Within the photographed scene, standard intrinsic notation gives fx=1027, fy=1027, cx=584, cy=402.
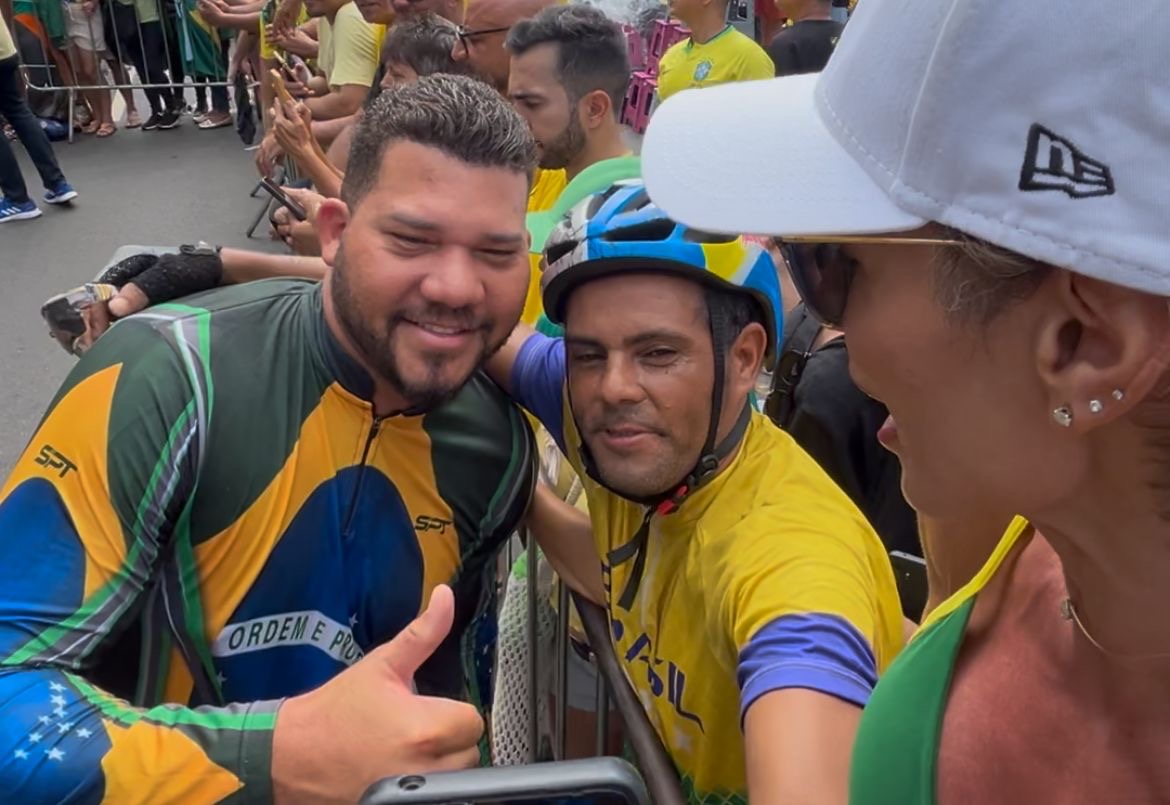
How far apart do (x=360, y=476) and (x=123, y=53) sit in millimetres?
11731

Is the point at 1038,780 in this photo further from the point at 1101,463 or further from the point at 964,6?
the point at 964,6

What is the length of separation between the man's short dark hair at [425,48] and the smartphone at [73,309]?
278 centimetres

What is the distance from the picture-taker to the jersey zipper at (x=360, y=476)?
1.91 m

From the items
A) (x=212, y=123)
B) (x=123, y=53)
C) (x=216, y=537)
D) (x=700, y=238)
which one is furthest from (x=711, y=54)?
(x=123, y=53)

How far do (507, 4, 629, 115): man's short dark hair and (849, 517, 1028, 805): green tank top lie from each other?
3088 mm

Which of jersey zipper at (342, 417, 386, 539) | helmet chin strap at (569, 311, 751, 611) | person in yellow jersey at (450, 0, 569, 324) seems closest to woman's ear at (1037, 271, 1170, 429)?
helmet chin strap at (569, 311, 751, 611)

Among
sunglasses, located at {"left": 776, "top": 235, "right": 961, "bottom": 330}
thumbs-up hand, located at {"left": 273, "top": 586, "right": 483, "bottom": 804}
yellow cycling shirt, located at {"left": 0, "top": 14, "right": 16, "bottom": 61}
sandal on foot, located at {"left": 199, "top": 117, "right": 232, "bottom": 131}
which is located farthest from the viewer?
sandal on foot, located at {"left": 199, "top": 117, "right": 232, "bottom": 131}

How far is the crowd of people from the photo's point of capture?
797 mm

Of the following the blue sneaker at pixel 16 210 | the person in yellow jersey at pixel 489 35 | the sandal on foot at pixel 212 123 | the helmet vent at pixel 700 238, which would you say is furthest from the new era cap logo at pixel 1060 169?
the sandal on foot at pixel 212 123

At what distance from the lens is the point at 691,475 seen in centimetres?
190

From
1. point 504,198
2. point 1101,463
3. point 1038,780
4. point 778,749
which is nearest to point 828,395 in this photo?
point 504,198

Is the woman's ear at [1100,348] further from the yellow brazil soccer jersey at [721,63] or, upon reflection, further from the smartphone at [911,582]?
the yellow brazil soccer jersey at [721,63]

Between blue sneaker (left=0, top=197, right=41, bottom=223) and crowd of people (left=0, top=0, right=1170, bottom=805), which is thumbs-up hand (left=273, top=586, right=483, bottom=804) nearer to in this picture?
crowd of people (left=0, top=0, right=1170, bottom=805)

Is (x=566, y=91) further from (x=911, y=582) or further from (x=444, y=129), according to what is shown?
(x=911, y=582)
